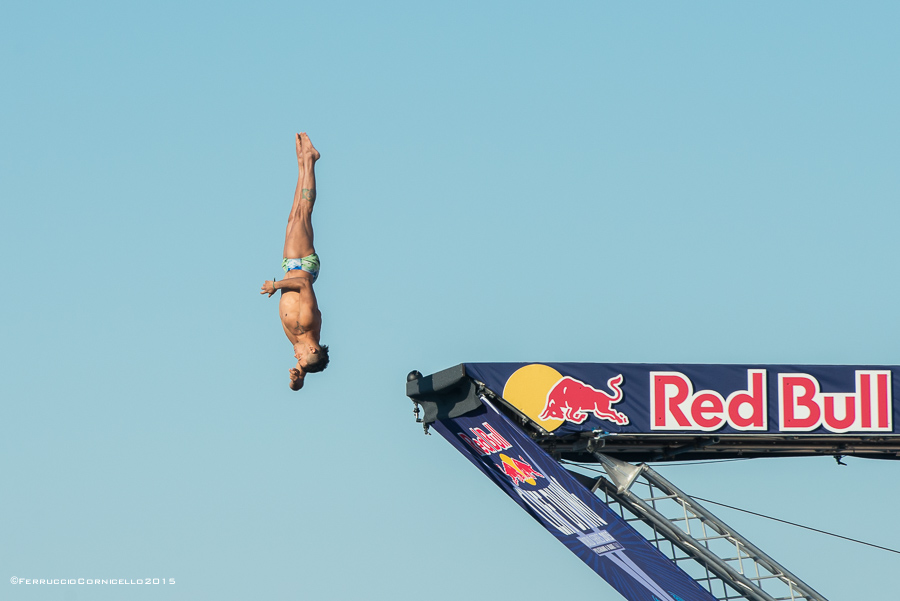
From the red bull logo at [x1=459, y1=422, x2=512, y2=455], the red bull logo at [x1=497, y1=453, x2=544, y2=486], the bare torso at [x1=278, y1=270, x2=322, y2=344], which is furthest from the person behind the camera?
the red bull logo at [x1=497, y1=453, x2=544, y2=486]

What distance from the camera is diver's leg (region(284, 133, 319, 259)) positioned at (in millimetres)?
25125

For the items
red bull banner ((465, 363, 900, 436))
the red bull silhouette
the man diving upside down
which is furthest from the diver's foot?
Answer: the red bull silhouette

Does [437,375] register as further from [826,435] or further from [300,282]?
[826,435]

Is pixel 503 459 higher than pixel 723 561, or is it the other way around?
pixel 503 459

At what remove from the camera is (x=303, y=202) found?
25.6 meters

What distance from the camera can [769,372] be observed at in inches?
984

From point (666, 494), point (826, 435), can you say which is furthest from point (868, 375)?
point (666, 494)

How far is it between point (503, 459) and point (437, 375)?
2.00 m

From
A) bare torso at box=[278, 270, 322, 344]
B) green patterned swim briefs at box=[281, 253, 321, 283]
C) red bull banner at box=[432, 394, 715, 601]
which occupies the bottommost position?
red bull banner at box=[432, 394, 715, 601]

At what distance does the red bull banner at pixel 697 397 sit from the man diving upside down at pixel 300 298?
279 cm

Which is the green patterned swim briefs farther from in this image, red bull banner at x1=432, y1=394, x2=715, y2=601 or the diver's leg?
red bull banner at x1=432, y1=394, x2=715, y2=601

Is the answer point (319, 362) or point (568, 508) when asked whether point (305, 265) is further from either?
point (568, 508)

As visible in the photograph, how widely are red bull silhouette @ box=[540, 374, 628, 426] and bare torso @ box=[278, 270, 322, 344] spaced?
432 cm

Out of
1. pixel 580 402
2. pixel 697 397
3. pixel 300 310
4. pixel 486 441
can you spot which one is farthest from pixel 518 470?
pixel 300 310
